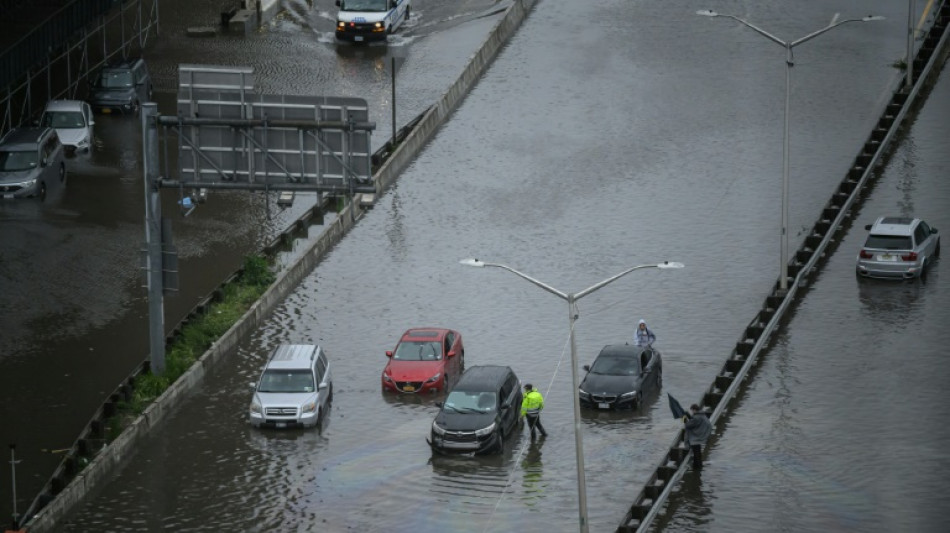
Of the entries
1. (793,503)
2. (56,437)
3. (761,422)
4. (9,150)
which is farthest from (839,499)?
(9,150)

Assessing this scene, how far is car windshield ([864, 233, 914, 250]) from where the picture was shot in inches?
2066

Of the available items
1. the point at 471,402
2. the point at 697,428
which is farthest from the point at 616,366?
the point at 697,428

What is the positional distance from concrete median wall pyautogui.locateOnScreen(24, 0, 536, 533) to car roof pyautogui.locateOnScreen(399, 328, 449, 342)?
5.36 metres

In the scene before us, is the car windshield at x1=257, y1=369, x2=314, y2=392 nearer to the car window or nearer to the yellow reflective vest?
the car window

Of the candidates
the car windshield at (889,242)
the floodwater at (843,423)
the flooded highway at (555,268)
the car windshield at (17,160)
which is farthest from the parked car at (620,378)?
the car windshield at (17,160)

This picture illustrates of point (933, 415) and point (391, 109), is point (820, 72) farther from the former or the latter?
point (933, 415)

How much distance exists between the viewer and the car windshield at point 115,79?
231ft

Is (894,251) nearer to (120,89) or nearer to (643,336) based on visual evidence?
(643,336)

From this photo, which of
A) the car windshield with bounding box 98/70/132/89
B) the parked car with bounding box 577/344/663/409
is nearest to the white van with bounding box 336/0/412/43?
the car windshield with bounding box 98/70/132/89

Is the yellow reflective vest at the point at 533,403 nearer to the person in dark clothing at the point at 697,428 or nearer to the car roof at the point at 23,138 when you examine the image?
the person in dark clothing at the point at 697,428

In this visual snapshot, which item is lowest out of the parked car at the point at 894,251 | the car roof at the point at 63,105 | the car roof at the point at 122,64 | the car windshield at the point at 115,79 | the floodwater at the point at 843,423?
the floodwater at the point at 843,423

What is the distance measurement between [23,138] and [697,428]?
29.5 metres

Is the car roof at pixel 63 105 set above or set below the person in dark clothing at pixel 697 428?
above

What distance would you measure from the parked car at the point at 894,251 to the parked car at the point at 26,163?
26.7 m
